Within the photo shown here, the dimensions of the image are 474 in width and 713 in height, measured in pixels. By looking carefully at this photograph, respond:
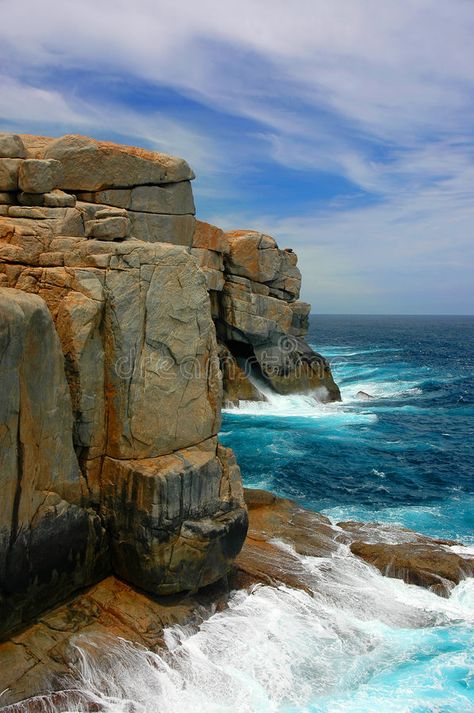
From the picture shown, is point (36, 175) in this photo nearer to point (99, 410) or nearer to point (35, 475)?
point (99, 410)

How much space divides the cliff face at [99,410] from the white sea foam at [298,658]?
1721mm

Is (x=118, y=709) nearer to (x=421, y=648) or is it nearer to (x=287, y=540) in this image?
(x=421, y=648)

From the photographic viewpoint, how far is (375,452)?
39.0m

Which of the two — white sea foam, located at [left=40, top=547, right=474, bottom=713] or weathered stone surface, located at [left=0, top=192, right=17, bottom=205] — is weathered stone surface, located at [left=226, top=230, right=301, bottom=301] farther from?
white sea foam, located at [left=40, top=547, right=474, bottom=713]

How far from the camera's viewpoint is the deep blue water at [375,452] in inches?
1138

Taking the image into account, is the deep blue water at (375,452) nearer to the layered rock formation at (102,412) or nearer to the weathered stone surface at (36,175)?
the layered rock formation at (102,412)

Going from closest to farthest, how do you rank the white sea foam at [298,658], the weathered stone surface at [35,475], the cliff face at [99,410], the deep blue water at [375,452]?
1. the weathered stone surface at [35,475]
2. the cliff face at [99,410]
3. the white sea foam at [298,658]
4. the deep blue water at [375,452]

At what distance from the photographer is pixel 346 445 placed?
40281 mm

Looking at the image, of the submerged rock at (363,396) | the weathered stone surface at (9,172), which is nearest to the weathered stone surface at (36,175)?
the weathered stone surface at (9,172)

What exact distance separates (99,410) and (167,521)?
10.7 feet

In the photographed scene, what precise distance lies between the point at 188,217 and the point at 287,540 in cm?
2081

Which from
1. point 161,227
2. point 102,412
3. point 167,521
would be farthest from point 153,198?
point 167,521

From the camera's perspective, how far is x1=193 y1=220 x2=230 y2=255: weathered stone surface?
47.0 meters

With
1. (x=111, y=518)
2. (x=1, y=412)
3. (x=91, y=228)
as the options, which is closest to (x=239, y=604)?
(x=111, y=518)
